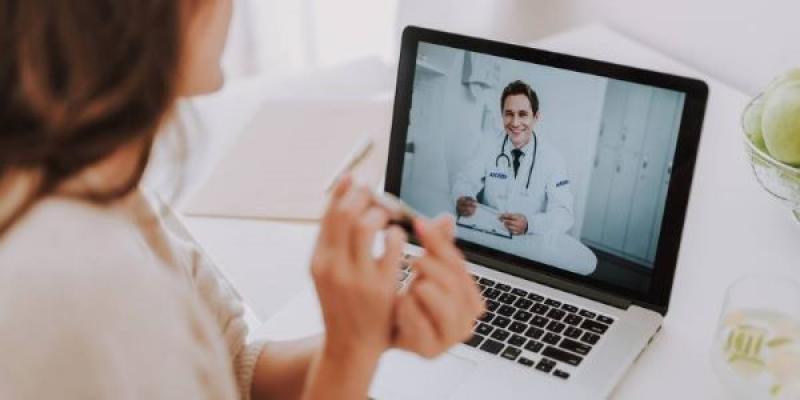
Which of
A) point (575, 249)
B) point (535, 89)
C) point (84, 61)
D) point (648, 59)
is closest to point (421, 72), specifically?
point (535, 89)

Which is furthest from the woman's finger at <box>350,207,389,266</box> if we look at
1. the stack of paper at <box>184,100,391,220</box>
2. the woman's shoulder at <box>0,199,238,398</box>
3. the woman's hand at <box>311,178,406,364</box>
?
the stack of paper at <box>184,100,391,220</box>

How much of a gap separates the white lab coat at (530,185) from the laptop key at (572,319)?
8cm

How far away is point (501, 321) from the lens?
31.6 inches

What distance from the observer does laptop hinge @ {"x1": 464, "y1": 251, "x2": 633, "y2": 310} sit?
812 millimetres

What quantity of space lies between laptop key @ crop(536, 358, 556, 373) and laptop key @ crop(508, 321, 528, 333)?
0.04 metres

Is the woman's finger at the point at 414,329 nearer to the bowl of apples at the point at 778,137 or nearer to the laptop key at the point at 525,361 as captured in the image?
the laptop key at the point at 525,361

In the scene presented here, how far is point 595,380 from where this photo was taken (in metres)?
0.74

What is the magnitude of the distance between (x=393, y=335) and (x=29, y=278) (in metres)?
0.22

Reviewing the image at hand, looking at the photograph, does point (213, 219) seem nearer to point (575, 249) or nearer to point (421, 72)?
point (421, 72)

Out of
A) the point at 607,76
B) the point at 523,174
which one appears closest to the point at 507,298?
the point at 523,174

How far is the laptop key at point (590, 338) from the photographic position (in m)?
0.78

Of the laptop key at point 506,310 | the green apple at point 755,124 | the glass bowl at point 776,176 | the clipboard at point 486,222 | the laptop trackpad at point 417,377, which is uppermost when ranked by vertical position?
the green apple at point 755,124

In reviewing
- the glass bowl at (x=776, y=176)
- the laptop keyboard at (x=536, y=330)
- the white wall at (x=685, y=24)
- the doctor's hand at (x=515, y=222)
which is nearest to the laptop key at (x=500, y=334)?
the laptop keyboard at (x=536, y=330)

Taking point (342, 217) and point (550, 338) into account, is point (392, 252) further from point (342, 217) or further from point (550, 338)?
point (550, 338)
